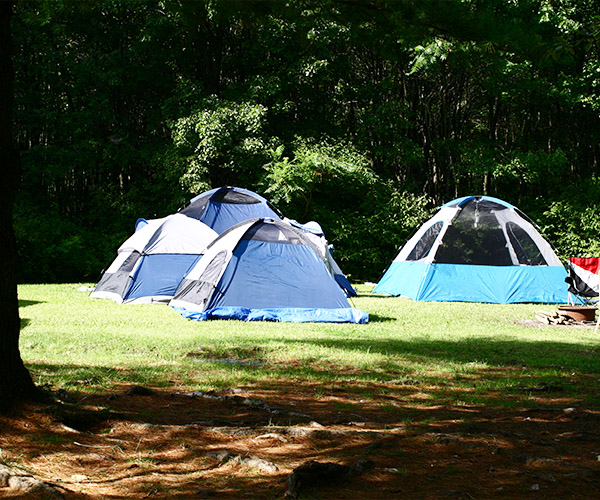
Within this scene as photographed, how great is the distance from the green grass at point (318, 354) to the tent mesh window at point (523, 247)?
3739 mm

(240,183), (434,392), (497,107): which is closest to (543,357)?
(434,392)

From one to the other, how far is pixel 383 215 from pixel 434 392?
52.1 feet

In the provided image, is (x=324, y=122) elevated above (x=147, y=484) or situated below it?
above

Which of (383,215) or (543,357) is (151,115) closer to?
(383,215)

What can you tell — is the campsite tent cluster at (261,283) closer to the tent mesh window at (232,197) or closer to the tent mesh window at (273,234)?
the tent mesh window at (273,234)

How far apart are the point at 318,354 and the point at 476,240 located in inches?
341

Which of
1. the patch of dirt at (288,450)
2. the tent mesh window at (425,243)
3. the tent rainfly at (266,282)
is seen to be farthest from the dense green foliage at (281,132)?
the patch of dirt at (288,450)

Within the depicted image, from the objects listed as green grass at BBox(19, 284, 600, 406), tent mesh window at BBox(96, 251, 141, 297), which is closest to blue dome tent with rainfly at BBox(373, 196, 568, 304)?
green grass at BBox(19, 284, 600, 406)

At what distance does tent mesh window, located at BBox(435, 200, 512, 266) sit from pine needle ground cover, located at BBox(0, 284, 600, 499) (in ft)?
17.3

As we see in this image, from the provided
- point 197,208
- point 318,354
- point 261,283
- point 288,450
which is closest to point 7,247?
point 288,450

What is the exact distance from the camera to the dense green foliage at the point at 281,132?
20.6 metres

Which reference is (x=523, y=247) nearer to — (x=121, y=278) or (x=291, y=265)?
(x=291, y=265)

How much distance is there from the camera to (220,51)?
74.8 feet

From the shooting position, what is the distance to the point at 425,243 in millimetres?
15773
